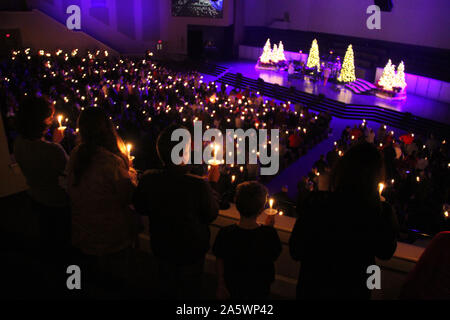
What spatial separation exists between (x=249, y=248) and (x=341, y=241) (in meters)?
0.53

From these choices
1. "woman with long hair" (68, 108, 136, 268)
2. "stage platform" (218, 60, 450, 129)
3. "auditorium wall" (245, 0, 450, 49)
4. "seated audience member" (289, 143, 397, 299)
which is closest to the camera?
"seated audience member" (289, 143, 397, 299)

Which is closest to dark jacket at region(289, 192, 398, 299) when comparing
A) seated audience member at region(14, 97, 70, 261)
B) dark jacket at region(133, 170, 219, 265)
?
dark jacket at region(133, 170, 219, 265)

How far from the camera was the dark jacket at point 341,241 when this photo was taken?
6.30 feet

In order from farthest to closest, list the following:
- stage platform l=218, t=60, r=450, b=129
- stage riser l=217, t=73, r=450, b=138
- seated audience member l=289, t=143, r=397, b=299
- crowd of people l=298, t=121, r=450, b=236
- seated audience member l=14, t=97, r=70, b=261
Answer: stage platform l=218, t=60, r=450, b=129, stage riser l=217, t=73, r=450, b=138, crowd of people l=298, t=121, r=450, b=236, seated audience member l=14, t=97, r=70, b=261, seated audience member l=289, t=143, r=397, b=299

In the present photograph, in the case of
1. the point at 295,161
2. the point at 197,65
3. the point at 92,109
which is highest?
the point at 92,109

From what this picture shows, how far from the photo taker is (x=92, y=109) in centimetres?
243

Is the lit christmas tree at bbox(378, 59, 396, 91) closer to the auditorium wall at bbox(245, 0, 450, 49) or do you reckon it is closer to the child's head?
the auditorium wall at bbox(245, 0, 450, 49)

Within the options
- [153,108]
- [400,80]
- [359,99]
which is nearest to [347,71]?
[359,99]

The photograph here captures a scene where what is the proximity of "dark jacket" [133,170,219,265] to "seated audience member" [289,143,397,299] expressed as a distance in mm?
577

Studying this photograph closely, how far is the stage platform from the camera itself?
15.6 metres

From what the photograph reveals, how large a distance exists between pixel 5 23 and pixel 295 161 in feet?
58.3

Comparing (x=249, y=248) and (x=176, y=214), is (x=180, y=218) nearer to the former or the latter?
(x=176, y=214)
